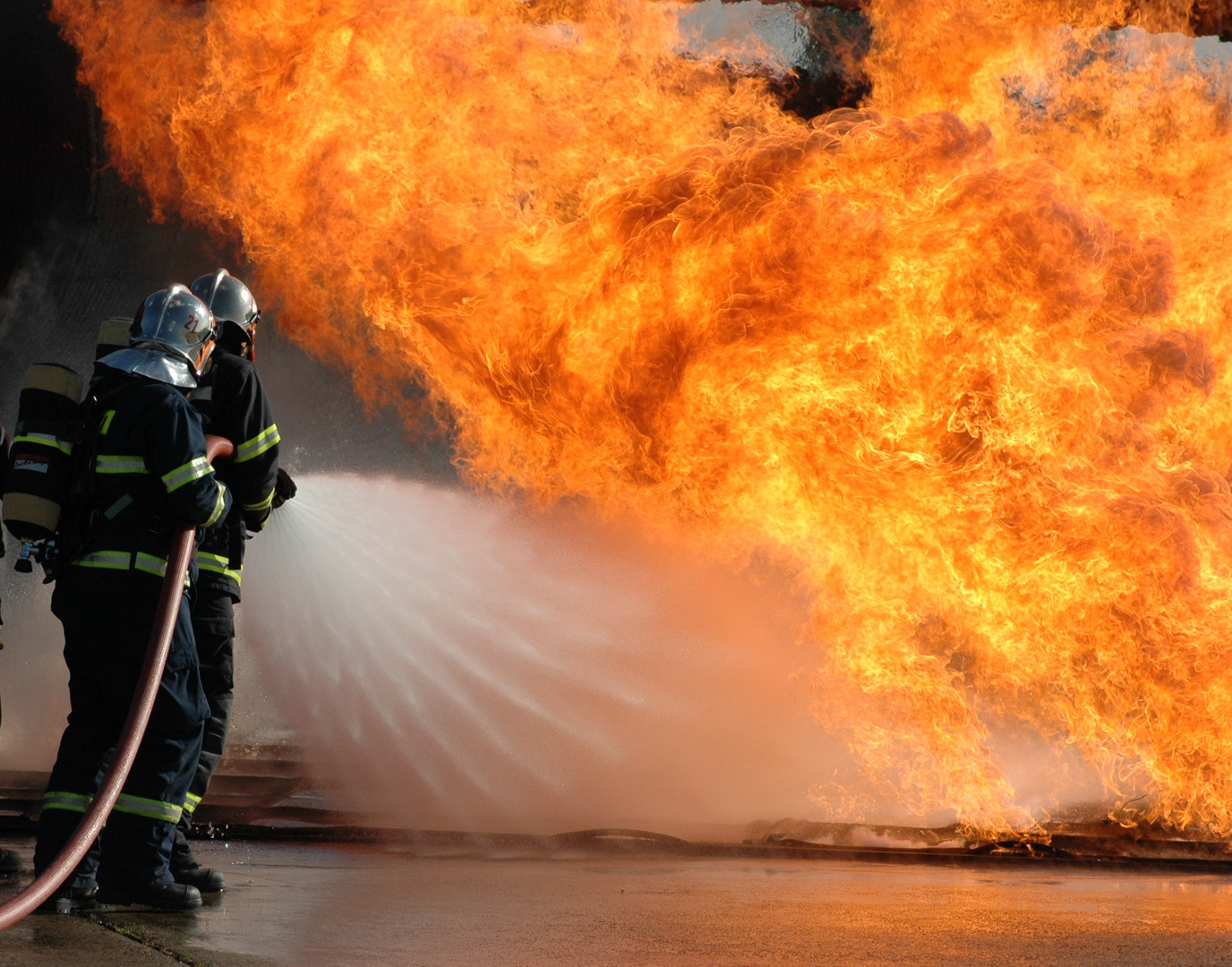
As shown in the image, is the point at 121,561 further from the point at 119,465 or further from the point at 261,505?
the point at 261,505

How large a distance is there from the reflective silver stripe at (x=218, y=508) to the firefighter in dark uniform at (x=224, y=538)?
0.37 m

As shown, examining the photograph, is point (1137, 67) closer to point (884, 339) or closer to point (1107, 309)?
point (1107, 309)

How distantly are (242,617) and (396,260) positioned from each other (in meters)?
4.46

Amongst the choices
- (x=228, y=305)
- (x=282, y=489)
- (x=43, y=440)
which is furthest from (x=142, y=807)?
(x=228, y=305)

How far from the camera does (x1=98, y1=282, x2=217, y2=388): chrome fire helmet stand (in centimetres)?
402

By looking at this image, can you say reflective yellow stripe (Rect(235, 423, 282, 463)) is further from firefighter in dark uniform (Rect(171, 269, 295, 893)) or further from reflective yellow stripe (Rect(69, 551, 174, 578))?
reflective yellow stripe (Rect(69, 551, 174, 578))

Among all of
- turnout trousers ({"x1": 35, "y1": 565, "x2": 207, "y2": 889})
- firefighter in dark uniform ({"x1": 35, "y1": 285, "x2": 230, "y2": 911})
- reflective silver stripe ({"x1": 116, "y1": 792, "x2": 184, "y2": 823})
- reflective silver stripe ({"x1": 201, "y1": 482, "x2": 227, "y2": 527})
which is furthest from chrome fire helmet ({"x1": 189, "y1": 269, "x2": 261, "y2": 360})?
reflective silver stripe ({"x1": 116, "y1": 792, "x2": 184, "y2": 823})

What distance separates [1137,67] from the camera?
697 centimetres

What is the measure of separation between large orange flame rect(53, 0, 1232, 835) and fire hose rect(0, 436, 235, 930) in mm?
2924

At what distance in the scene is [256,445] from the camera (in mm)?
4391

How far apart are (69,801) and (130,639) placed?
543 millimetres

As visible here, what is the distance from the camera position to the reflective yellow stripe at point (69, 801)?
3742 mm

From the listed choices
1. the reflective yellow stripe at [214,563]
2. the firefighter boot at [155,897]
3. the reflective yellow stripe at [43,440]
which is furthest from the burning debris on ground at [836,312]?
the reflective yellow stripe at [43,440]

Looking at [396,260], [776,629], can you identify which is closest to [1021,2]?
[396,260]
